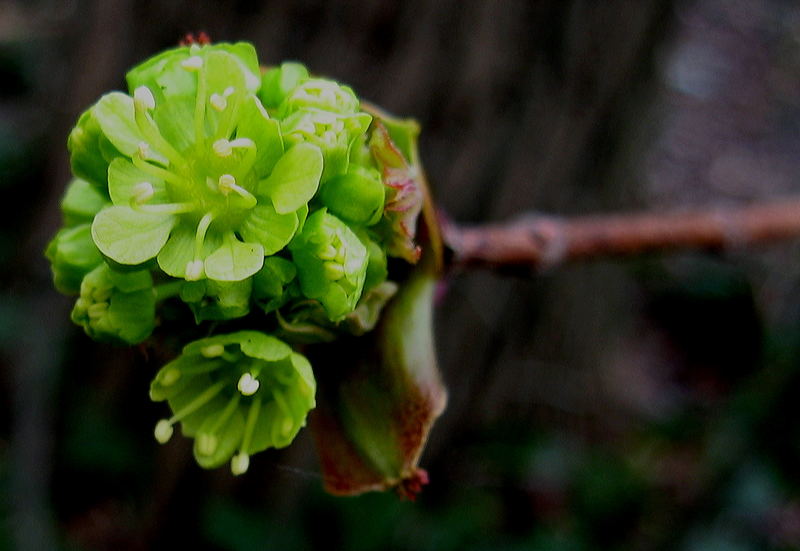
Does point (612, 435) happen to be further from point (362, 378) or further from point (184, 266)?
point (184, 266)

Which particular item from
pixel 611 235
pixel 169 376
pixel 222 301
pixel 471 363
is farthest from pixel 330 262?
pixel 471 363

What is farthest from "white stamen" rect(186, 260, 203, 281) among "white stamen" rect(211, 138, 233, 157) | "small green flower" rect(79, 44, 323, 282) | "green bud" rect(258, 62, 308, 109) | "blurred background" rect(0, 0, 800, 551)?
"blurred background" rect(0, 0, 800, 551)

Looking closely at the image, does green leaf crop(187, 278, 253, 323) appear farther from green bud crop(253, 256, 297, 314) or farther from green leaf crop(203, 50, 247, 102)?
green leaf crop(203, 50, 247, 102)

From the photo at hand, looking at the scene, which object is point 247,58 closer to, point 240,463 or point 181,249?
point 181,249

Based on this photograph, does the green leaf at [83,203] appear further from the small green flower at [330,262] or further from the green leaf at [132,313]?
the small green flower at [330,262]

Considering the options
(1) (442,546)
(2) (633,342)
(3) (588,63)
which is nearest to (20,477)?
(1) (442,546)

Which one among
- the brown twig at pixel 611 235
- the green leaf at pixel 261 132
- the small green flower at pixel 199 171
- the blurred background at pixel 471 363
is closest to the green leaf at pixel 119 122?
the small green flower at pixel 199 171
